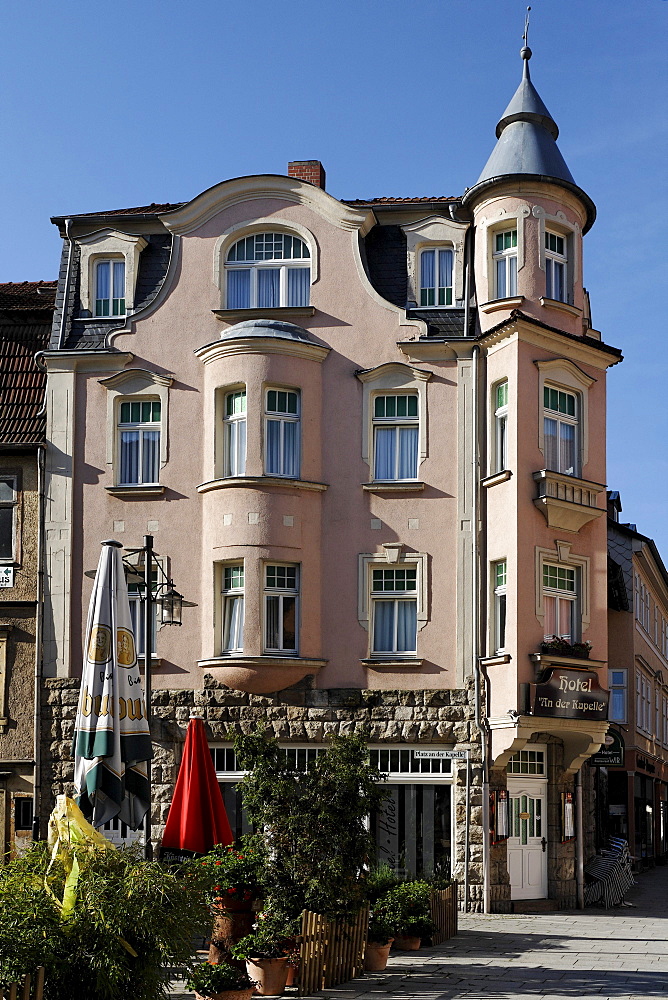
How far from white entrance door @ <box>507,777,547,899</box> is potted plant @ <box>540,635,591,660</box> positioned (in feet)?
8.84

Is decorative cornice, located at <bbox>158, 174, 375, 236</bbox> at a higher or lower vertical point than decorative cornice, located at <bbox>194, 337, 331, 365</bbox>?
higher

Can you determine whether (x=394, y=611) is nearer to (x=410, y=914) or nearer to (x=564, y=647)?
(x=564, y=647)

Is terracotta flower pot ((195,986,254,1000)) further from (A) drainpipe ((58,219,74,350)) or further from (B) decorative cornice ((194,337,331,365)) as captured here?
(A) drainpipe ((58,219,74,350))

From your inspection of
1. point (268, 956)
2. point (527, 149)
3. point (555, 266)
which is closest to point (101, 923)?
point (268, 956)

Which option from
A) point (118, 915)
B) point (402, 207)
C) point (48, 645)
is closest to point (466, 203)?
point (402, 207)

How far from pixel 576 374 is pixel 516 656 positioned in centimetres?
581

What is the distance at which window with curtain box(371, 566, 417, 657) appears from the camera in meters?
26.4

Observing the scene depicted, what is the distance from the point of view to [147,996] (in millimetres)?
11227

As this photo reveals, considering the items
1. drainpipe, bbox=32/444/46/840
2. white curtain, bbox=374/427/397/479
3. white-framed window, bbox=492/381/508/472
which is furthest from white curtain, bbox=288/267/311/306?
drainpipe, bbox=32/444/46/840

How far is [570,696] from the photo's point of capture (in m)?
25.0

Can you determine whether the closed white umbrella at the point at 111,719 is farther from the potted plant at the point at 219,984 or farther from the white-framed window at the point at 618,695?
the white-framed window at the point at 618,695

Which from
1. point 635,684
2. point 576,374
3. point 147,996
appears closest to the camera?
point 147,996

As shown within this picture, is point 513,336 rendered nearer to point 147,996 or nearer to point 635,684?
point 147,996

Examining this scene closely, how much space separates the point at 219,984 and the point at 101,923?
2435mm
